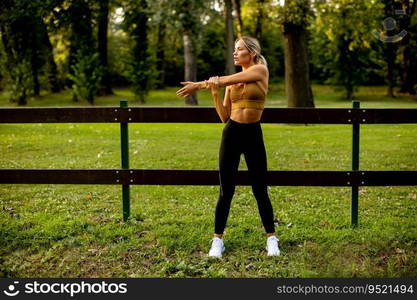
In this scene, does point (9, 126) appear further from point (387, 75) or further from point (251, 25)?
point (251, 25)

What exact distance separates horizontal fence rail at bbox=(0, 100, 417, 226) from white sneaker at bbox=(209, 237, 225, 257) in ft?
3.25

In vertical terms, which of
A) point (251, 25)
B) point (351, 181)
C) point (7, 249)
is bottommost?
point (7, 249)

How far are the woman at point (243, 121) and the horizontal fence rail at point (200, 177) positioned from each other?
866 millimetres

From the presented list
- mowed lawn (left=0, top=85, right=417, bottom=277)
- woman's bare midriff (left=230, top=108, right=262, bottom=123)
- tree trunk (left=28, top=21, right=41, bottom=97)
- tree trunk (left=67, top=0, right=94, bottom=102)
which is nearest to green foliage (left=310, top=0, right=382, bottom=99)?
mowed lawn (left=0, top=85, right=417, bottom=277)

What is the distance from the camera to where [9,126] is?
19.6 metres

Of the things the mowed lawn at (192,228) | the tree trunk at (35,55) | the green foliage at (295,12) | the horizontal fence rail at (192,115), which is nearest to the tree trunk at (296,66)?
the green foliage at (295,12)

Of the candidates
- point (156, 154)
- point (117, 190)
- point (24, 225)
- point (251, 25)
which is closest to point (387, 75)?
point (251, 25)

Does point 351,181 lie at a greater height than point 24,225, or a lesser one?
greater

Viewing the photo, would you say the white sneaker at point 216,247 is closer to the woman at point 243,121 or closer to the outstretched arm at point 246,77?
the woman at point 243,121

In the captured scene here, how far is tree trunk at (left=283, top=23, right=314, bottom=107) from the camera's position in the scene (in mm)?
19750

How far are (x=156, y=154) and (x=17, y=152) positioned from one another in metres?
3.43

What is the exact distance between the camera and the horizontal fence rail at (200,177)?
6664mm

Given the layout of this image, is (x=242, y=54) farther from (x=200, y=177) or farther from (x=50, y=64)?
(x=50, y=64)

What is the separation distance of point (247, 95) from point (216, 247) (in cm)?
161
